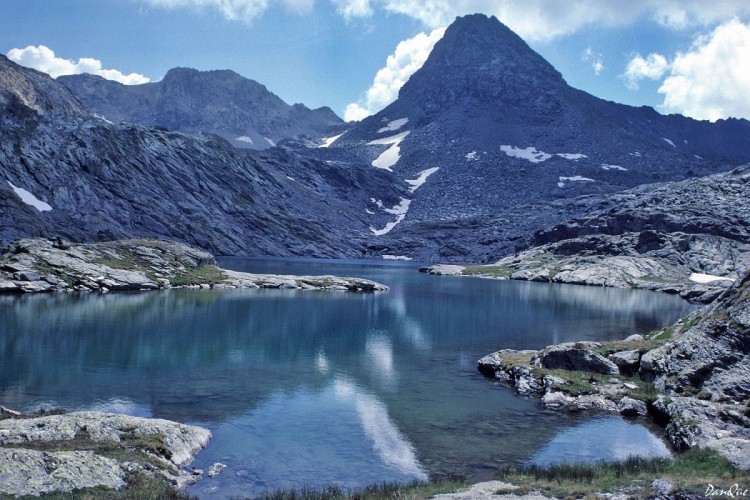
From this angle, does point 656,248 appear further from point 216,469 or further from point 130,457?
point 130,457

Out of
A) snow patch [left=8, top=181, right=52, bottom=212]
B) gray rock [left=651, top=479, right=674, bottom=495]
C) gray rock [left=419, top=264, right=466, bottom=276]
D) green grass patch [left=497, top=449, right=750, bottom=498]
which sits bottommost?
green grass patch [left=497, top=449, right=750, bottom=498]

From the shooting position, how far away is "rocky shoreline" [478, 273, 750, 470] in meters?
25.6

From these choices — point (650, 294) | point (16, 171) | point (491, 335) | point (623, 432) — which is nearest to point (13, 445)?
point (623, 432)

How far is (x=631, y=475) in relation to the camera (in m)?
19.8

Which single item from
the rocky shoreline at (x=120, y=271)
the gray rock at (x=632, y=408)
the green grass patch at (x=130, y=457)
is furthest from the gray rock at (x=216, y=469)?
the rocky shoreline at (x=120, y=271)

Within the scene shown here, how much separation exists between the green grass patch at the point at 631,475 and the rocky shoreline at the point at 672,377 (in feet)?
4.52

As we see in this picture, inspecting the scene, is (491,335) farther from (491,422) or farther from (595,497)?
(595,497)

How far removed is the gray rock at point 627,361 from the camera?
124ft

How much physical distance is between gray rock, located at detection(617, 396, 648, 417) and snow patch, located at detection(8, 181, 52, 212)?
160 m

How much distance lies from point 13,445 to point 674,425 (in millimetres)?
28555

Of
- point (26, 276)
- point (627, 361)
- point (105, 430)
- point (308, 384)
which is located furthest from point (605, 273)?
point (105, 430)

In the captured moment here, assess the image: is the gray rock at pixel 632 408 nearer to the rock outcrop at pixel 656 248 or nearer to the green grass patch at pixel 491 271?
the rock outcrop at pixel 656 248

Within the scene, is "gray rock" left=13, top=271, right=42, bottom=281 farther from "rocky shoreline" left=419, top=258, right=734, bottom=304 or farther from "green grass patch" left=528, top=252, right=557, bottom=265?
"green grass patch" left=528, top=252, right=557, bottom=265

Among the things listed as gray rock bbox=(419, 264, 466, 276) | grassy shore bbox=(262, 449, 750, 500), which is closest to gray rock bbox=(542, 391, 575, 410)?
grassy shore bbox=(262, 449, 750, 500)
